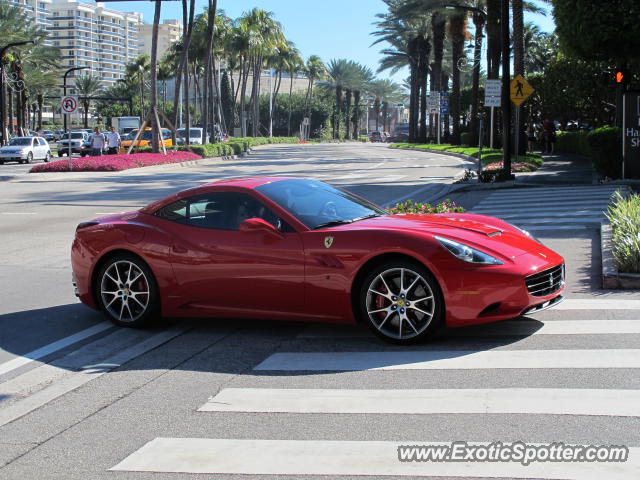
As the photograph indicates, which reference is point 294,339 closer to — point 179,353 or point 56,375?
point 179,353

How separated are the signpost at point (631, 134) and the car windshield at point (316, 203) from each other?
14.8 m

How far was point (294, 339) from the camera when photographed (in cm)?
730

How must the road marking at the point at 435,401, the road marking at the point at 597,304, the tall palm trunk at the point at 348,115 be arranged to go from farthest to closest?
the tall palm trunk at the point at 348,115 < the road marking at the point at 597,304 < the road marking at the point at 435,401

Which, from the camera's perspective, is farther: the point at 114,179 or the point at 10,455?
the point at 114,179

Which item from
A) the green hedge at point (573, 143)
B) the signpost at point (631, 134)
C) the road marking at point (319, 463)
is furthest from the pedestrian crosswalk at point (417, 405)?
the green hedge at point (573, 143)

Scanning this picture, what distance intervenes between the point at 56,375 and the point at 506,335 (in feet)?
11.6

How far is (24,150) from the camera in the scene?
161ft

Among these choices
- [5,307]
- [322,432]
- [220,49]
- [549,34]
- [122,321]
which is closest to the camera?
[322,432]

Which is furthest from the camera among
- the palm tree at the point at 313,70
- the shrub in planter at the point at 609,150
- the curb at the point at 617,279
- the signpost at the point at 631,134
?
the palm tree at the point at 313,70

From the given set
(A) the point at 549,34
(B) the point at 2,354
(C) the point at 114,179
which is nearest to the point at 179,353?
(B) the point at 2,354

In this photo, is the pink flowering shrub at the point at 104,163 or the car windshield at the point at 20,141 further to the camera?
the car windshield at the point at 20,141

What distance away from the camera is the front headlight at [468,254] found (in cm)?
660

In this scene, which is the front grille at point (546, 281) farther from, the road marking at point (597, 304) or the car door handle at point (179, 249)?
the car door handle at point (179, 249)

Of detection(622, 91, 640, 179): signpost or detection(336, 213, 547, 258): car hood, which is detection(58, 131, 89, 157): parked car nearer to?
detection(622, 91, 640, 179): signpost
